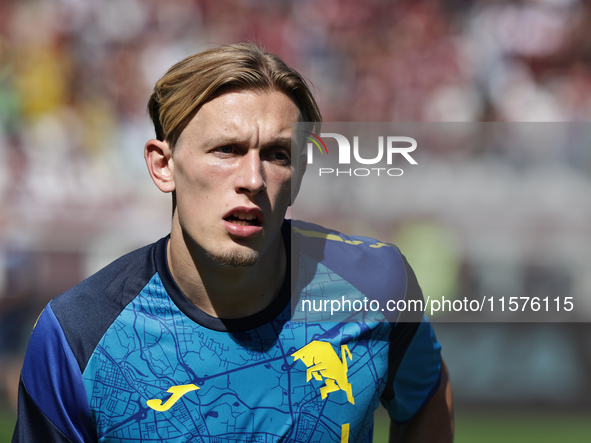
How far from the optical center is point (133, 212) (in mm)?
7113

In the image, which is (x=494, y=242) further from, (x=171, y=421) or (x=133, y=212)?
(x=171, y=421)

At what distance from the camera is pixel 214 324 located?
92.5 inches

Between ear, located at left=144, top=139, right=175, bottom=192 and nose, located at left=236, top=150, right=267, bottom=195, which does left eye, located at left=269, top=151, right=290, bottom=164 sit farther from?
ear, located at left=144, top=139, right=175, bottom=192

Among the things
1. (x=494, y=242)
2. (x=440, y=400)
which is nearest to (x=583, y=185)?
(x=494, y=242)

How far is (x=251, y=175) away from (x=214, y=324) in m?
0.52

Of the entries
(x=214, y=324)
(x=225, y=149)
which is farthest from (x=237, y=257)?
(x=225, y=149)

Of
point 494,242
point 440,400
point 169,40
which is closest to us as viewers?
point 440,400

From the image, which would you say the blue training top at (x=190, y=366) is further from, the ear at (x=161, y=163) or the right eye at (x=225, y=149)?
the right eye at (x=225, y=149)

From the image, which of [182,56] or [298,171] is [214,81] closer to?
[298,171]

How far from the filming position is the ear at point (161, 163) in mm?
2467

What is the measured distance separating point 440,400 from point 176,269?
1142mm

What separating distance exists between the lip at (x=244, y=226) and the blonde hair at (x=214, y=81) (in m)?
0.36

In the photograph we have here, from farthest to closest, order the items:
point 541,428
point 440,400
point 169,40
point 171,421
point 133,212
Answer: point 169,40 → point 133,212 → point 541,428 → point 440,400 → point 171,421

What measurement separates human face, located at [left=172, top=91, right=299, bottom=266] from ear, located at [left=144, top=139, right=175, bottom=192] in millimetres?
97
